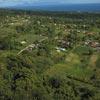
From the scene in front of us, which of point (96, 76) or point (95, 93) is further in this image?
point (96, 76)

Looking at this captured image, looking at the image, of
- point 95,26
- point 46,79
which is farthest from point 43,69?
point 95,26

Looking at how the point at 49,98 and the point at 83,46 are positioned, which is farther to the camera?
the point at 83,46

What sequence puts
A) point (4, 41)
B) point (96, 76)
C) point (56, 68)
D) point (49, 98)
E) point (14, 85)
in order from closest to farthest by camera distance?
point (49, 98) → point (14, 85) → point (96, 76) → point (56, 68) → point (4, 41)

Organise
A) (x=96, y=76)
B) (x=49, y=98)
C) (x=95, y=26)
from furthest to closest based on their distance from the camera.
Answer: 1. (x=95, y=26)
2. (x=96, y=76)
3. (x=49, y=98)

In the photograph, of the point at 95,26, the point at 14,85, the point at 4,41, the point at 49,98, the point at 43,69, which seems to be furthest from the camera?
the point at 95,26

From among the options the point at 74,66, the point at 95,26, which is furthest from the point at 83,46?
the point at 95,26

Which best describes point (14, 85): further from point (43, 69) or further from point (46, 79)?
point (43, 69)

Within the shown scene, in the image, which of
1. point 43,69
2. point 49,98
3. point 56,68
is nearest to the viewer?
point 49,98

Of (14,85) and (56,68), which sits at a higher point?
(14,85)

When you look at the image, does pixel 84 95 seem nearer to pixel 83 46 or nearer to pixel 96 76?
pixel 96 76
